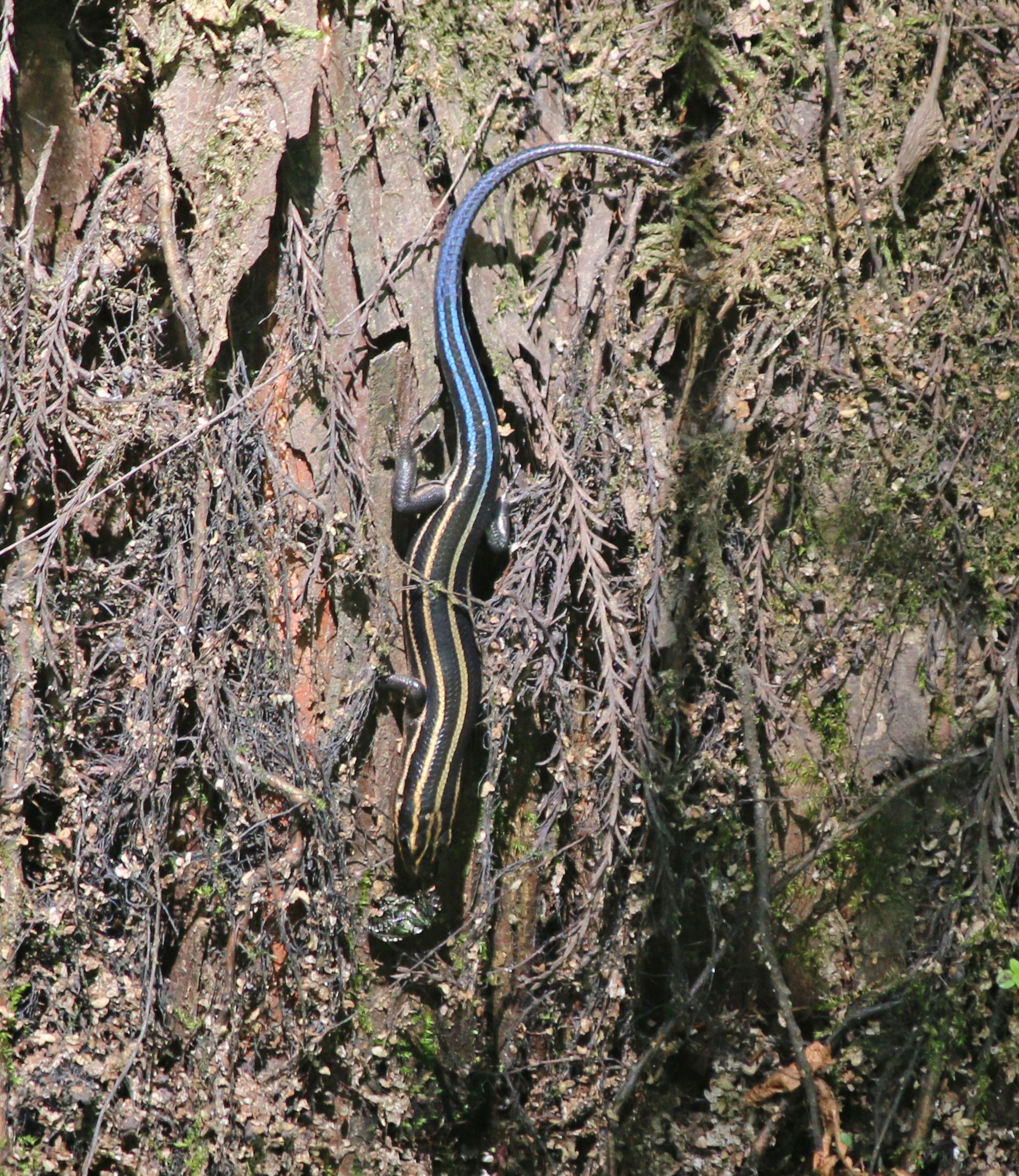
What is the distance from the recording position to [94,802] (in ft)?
12.8

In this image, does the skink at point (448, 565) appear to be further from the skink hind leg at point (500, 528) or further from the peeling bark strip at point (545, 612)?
the peeling bark strip at point (545, 612)

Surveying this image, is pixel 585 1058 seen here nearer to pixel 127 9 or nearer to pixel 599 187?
pixel 599 187

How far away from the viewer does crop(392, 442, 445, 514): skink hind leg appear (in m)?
3.91

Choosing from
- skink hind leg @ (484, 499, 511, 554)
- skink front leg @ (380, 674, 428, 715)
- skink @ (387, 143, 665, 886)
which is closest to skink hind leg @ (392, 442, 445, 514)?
skink @ (387, 143, 665, 886)

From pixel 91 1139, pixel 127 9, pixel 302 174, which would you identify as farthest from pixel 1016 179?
pixel 91 1139

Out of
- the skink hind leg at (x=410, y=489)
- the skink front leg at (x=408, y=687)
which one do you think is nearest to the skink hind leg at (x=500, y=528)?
the skink hind leg at (x=410, y=489)

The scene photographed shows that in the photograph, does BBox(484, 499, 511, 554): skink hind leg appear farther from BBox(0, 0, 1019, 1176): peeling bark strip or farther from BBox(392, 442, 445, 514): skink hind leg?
BBox(392, 442, 445, 514): skink hind leg

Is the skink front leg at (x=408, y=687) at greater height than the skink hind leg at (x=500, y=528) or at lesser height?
lesser

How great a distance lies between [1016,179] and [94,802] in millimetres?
4528

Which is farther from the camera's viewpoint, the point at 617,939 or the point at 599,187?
the point at 599,187

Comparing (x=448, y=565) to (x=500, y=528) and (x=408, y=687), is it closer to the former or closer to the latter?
(x=500, y=528)

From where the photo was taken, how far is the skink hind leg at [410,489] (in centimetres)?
391

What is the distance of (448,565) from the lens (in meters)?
3.90

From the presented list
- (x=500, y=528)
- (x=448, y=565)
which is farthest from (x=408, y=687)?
(x=500, y=528)
